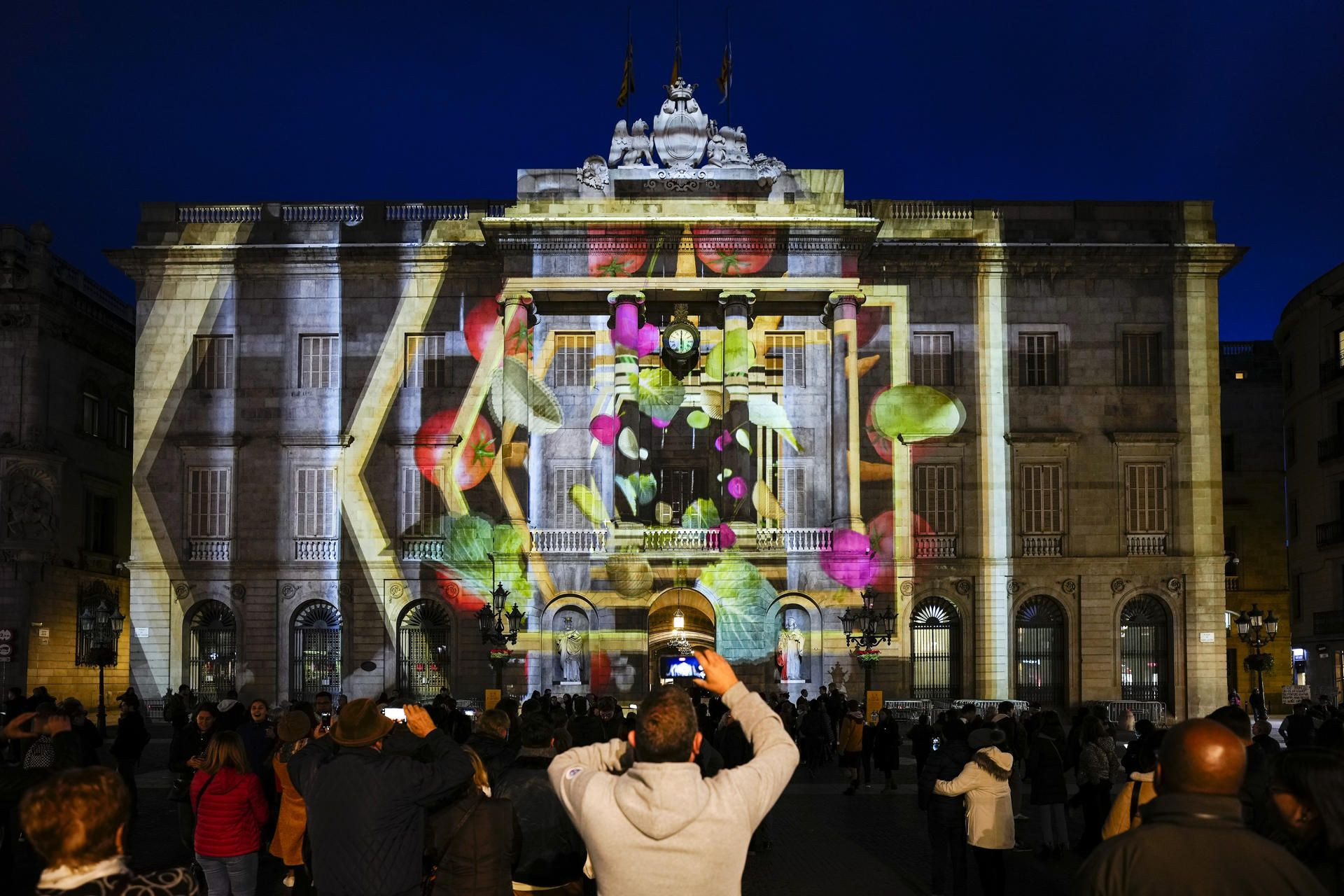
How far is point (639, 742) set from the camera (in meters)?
5.63

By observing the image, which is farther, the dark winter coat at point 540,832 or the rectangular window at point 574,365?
the rectangular window at point 574,365

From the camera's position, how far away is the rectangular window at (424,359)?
4469cm

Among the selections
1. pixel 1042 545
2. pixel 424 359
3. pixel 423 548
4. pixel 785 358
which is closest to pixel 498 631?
pixel 423 548

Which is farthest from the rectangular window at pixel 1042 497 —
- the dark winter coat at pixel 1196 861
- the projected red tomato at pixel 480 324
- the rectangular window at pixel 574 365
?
the dark winter coat at pixel 1196 861

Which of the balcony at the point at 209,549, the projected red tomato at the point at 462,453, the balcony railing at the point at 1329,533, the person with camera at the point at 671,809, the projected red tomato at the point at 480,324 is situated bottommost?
the person with camera at the point at 671,809

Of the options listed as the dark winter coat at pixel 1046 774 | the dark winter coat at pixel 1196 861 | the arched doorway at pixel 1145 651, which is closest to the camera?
the dark winter coat at pixel 1196 861

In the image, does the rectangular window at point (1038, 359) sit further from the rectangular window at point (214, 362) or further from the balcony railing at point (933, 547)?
the rectangular window at point (214, 362)

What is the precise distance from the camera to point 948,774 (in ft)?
43.7

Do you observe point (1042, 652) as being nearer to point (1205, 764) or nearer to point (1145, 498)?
point (1145, 498)

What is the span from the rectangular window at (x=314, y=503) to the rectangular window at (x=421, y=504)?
2247mm

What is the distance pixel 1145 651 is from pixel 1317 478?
11.8 m

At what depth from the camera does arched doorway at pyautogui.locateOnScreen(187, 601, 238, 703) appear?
4366 centimetres

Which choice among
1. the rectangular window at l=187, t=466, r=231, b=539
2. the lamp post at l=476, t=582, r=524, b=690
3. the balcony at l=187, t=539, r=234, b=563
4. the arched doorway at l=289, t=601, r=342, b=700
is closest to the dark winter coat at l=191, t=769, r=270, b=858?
the lamp post at l=476, t=582, r=524, b=690

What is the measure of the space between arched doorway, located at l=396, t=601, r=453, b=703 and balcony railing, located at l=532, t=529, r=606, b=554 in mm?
3893
